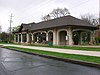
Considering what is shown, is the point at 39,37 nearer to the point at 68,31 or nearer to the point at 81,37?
the point at 81,37

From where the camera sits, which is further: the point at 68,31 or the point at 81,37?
the point at 81,37

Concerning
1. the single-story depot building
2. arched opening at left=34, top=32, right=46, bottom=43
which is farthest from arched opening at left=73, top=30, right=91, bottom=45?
arched opening at left=34, top=32, right=46, bottom=43

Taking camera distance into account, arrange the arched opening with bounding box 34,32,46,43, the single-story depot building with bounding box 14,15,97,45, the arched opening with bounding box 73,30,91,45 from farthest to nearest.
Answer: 1. the arched opening with bounding box 34,32,46,43
2. the arched opening with bounding box 73,30,91,45
3. the single-story depot building with bounding box 14,15,97,45

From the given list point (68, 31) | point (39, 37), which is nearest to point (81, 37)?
point (68, 31)

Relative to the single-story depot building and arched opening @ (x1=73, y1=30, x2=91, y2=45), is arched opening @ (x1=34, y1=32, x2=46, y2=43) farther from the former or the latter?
arched opening @ (x1=73, y1=30, x2=91, y2=45)

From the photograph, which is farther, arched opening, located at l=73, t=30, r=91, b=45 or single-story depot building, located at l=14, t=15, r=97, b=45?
arched opening, located at l=73, t=30, r=91, b=45

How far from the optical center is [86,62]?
1252 cm

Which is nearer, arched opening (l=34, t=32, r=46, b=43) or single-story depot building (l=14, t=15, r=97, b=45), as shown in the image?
single-story depot building (l=14, t=15, r=97, b=45)

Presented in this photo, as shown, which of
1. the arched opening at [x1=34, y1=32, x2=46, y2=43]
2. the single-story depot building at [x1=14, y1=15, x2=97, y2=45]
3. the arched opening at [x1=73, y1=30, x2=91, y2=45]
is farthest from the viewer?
the arched opening at [x1=34, y1=32, x2=46, y2=43]

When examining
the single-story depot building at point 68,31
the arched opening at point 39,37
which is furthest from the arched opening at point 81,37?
the arched opening at point 39,37

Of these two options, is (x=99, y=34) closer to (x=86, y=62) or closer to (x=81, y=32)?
(x=81, y=32)

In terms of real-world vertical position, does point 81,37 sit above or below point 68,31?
below

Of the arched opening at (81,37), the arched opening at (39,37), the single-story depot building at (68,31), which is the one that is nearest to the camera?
the single-story depot building at (68,31)

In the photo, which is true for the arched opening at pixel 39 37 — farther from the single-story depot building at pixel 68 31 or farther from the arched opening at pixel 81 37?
the arched opening at pixel 81 37
